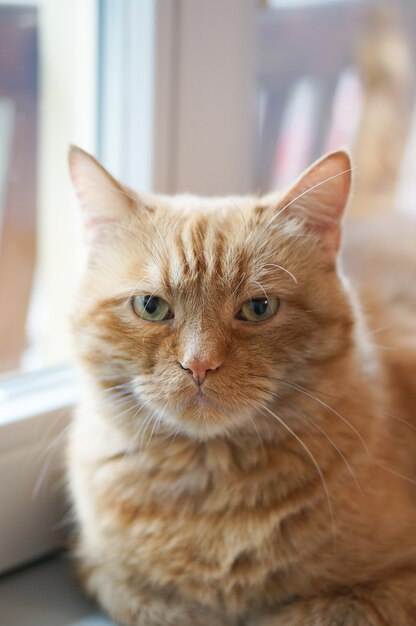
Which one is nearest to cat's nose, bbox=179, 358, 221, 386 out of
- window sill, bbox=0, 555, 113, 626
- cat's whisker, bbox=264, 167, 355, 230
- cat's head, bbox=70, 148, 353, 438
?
cat's head, bbox=70, 148, 353, 438

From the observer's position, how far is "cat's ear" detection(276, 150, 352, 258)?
1170mm

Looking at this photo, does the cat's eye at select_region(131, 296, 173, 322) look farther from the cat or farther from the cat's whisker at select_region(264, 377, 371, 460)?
the cat's whisker at select_region(264, 377, 371, 460)

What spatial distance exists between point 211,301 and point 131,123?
28.8 inches

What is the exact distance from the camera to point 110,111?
173 centimetres

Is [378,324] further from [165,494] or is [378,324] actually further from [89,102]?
[89,102]

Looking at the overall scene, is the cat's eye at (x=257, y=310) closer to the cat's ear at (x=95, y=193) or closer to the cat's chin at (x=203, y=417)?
the cat's chin at (x=203, y=417)

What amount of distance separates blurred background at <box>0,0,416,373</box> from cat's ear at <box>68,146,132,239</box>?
227mm

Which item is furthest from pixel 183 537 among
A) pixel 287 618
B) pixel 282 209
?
pixel 282 209

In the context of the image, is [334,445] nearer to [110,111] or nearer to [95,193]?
[95,193]

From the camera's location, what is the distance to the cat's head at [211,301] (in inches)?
44.9

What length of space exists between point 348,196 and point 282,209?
0.11 metres

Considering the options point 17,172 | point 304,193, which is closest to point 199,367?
point 304,193

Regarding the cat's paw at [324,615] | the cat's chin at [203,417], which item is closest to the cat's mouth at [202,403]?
the cat's chin at [203,417]

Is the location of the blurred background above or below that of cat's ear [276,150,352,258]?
above
